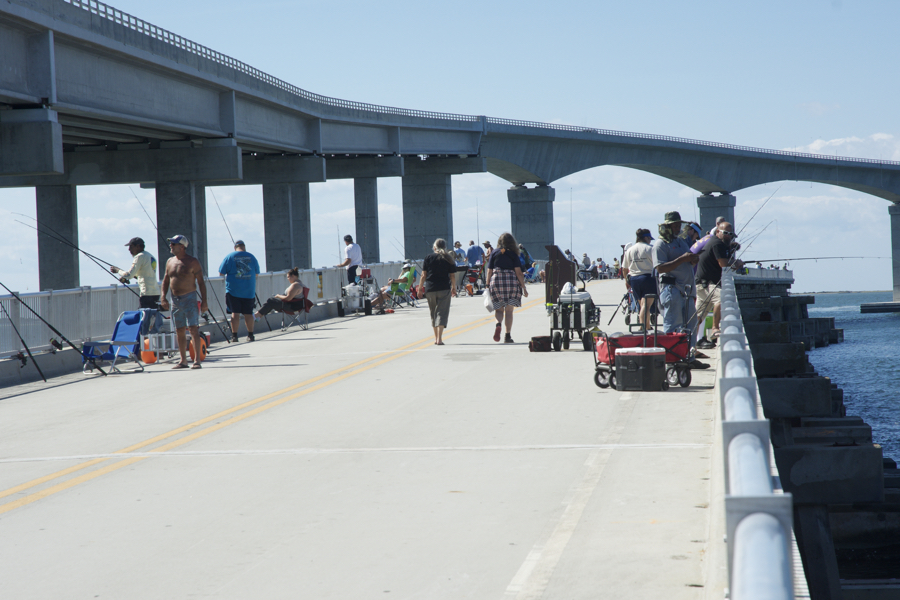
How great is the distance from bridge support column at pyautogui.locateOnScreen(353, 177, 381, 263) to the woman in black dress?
31.2 meters

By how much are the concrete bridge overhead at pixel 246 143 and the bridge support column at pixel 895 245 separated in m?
17.6

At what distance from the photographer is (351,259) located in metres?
30.2

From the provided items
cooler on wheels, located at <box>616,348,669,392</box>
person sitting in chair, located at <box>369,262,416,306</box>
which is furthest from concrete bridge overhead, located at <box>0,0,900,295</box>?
cooler on wheels, located at <box>616,348,669,392</box>

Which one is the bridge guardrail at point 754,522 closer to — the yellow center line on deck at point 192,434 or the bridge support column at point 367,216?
the yellow center line on deck at point 192,434

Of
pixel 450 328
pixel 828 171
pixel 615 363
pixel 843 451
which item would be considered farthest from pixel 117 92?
pixel 828 171

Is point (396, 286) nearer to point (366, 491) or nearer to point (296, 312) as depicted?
point (296, 312)

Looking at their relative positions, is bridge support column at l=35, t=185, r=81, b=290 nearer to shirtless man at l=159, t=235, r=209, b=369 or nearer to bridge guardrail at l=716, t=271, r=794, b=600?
shirtless man at l=159, t=235, r=209, b=369

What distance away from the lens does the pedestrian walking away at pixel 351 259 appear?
2994cm

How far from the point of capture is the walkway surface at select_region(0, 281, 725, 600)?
17.5 feet

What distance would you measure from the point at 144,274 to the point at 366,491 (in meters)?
11.4

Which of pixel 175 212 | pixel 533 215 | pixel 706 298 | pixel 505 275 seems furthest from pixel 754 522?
pixel 533 215

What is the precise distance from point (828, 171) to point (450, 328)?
65.2 m

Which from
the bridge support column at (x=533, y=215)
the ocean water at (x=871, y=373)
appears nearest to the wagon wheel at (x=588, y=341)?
the ocean water at (x=871, y=373)

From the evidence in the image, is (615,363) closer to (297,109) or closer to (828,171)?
(297,109)
